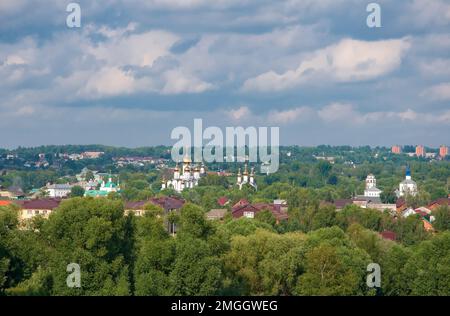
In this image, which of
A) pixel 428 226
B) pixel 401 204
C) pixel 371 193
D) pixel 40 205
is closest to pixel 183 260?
pixel 428 226

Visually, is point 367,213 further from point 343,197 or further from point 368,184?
point 368,184

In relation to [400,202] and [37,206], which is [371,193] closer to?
[400,202]

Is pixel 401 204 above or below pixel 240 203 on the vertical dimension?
below

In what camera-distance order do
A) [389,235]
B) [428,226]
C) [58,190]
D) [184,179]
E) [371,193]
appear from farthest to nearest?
[58,190] → [371,193] → [184,179] → [428,226] → [389,235]

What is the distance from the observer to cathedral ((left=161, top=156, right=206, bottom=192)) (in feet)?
483

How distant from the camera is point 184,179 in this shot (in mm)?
148500

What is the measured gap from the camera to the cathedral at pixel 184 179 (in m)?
147

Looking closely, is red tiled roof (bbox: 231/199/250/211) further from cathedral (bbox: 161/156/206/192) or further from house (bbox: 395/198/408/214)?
cathedral (bbox: 161/156/206/192)

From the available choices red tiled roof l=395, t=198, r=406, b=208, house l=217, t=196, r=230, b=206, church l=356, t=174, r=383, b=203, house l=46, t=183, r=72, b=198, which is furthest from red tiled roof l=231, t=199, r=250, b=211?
house l=46, t=183, r=72, b=198

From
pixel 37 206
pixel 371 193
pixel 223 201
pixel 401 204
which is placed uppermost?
pixel 37 206

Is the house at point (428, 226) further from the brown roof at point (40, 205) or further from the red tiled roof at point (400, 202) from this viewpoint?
the brown roof at point (40, 205)

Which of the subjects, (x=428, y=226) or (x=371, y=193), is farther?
(x=371, y=193)

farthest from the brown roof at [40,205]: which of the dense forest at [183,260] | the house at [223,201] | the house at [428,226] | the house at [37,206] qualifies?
the dense forest at [183,260]

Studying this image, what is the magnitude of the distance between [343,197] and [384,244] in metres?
87.5
